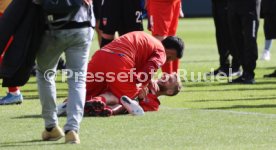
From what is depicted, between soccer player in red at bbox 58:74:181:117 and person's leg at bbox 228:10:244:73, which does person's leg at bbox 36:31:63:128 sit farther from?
person's leg at bbox 228:10:244:73

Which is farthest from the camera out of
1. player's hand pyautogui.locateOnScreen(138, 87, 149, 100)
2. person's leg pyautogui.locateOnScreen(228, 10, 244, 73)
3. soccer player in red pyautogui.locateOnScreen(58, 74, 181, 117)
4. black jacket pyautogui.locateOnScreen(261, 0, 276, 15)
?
black jacket pyautogui.locateOnScreen(261, 0, 276, 15)

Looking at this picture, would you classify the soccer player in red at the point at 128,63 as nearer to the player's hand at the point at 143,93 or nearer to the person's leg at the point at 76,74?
the player's hand at the point at 143,93

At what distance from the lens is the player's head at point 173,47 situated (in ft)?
35.3

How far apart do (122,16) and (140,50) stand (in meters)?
3.16

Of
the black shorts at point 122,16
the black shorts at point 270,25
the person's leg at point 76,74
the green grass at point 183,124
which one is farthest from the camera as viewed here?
the black shorts at point 270,25

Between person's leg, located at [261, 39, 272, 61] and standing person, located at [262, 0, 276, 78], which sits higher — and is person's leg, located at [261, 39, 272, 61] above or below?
below

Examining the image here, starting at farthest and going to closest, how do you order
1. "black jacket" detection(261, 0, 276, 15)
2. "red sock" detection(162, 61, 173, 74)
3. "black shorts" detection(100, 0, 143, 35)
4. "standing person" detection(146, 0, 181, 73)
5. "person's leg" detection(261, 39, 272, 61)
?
"person's leg" detection(261, 39, 272, 61) < "black jacket" detection(261, 0, 276, 15) < "standing person" detection(146, 0, 181, 73) < "black shorts" detection(100, 0, 143, 35) < "red sock" detection(162, 61, 173, 74)

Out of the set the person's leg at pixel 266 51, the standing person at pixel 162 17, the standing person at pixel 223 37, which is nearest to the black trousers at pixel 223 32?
the standing person at pixel 223 37

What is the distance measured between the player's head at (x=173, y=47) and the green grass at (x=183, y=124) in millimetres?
672

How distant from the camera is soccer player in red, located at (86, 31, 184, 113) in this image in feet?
34.5

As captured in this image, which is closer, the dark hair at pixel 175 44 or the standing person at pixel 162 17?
the dark hair at pixel 175 44

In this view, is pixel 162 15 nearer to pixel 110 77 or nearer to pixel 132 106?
pixel 110 77

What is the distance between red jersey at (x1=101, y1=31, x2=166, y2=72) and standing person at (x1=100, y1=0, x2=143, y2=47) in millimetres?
2767

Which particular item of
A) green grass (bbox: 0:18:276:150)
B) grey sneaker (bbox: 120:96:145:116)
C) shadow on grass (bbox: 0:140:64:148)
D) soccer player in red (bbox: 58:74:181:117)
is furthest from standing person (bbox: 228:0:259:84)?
shadow on grass (bbox: 0:140:64:148)
